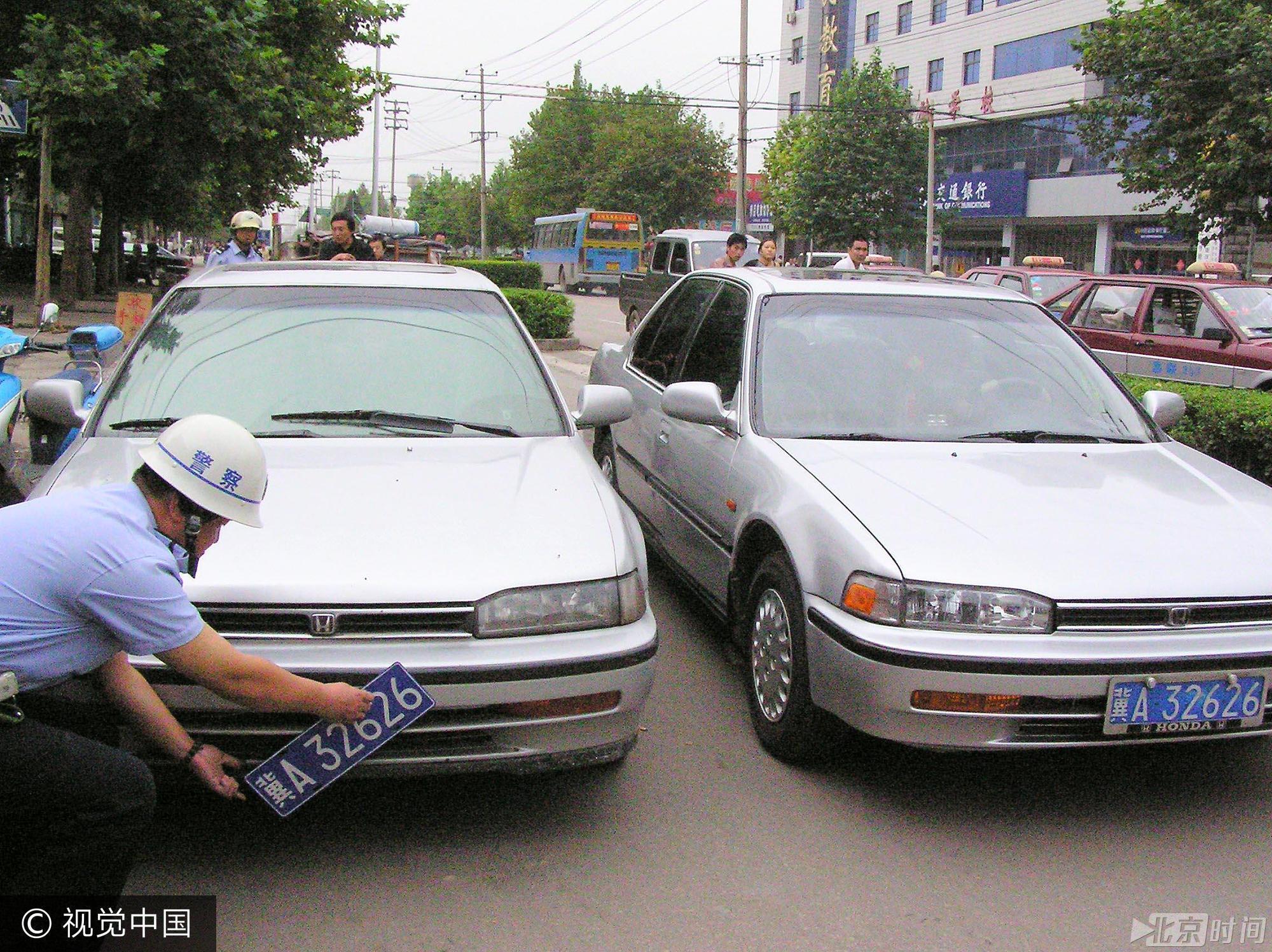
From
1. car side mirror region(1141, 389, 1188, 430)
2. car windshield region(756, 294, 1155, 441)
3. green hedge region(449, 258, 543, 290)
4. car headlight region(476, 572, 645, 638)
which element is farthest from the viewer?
green hedge region(449, 258, 543, 290)

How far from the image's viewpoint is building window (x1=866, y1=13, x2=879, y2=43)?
5138cm

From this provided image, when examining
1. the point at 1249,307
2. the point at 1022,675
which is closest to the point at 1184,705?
the point at 1022,675

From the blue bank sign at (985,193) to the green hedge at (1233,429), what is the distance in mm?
36968

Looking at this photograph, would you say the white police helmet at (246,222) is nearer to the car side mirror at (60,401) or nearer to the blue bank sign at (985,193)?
the car side mirror at (60,401)

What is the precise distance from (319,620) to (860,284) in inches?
121

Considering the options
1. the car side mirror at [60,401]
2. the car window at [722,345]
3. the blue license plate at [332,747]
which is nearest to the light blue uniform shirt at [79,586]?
the blue license plate at [332,747]

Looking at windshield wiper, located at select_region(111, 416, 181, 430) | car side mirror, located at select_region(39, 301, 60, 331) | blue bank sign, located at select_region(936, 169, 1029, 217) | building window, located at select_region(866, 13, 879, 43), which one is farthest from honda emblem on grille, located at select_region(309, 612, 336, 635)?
building window, located at select_region(866, 13, 879, 43)

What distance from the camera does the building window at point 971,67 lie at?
146ft

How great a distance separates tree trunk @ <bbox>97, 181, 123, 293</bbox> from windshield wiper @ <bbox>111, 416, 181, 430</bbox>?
2682cm

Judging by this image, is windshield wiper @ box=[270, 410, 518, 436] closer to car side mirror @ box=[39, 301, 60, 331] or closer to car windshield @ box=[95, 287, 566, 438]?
car windshield @ box=[95, 287, 566, 438]

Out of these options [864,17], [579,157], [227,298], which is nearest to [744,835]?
[227,298]

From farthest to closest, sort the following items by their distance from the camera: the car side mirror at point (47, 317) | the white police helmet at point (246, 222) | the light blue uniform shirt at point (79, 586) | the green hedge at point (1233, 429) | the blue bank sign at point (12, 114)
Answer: the blue bank sign at point (12, 114), the white police helmet at point (246, 222), the green hedge at point (1233, 429), the car side mirror at point (47, 317), the light blue uniform shirt at point (79, 586)

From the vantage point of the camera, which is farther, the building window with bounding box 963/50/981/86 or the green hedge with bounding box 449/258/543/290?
the building window with bounding box 963/50/981/86

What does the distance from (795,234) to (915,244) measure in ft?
13.9
